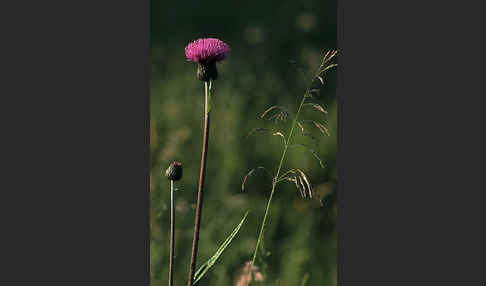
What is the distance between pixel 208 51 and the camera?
7.66 feet

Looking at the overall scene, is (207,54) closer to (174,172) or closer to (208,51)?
(208,51)

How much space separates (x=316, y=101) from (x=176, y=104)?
66 centimetres

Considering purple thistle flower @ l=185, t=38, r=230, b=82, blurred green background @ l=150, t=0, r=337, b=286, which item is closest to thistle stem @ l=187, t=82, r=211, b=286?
purple thistle flower @ l=185, t=38, r=230, b=82

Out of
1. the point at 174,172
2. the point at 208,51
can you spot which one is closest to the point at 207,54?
the point at 208,51

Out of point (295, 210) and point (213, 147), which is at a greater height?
point (213, 147)

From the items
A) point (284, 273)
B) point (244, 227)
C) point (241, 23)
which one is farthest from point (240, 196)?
point (241, 23)

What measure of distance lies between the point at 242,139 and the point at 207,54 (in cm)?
82

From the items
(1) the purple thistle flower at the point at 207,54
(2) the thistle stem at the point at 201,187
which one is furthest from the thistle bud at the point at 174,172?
(1) the purple thistle flower at the point at 207,54

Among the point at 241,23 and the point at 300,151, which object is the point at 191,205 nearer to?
the point at 300,151

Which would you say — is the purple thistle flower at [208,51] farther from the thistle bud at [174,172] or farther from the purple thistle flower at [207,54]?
the thistle bud at [174,172]

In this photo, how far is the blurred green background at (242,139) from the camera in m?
2.80

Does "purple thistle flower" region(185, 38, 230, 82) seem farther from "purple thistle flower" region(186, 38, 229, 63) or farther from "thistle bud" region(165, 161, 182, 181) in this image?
"thistle bud" region(165, 161, 182, 181)

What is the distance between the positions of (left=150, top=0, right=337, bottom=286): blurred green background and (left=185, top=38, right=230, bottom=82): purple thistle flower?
0.42 metres

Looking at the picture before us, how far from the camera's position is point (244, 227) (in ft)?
9.53
